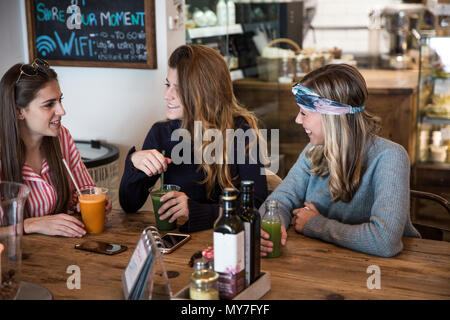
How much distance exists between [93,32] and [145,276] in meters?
2.66

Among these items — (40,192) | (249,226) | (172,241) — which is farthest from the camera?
(40,192)

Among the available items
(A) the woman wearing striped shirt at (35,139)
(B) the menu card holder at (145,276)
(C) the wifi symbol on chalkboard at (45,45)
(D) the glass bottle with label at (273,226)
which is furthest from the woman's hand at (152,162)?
(C) the wifi symbol on chalkboard at (45,45)

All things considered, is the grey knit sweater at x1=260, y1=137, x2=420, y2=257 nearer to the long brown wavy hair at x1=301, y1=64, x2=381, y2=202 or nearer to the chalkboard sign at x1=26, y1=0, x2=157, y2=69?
the long brown wavy hair at x1=301, y1=64, x2=381, y2=202

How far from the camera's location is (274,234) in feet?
5.60

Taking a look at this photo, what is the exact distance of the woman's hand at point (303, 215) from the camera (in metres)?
1.94

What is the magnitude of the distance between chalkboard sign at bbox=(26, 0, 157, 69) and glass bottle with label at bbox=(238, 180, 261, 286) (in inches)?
87.6

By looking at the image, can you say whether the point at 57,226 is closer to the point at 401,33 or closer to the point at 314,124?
the point at 314,124

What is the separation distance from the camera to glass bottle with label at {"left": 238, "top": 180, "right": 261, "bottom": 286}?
4.47 feet

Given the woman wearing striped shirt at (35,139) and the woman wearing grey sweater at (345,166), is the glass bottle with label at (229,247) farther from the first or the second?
the woman wearing striped shirt at (35,139)

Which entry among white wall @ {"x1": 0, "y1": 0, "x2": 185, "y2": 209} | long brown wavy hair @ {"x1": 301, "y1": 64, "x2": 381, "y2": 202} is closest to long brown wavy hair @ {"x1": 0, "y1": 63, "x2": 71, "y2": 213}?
long brown wavy hair @ {"x1": 301, "y1": 64, "x2": 381, "y2": 202}

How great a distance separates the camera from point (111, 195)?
3.48 m

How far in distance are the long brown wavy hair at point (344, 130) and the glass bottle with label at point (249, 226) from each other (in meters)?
0.69

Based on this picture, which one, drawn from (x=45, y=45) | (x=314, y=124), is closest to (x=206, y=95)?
(x=314, y=124)
